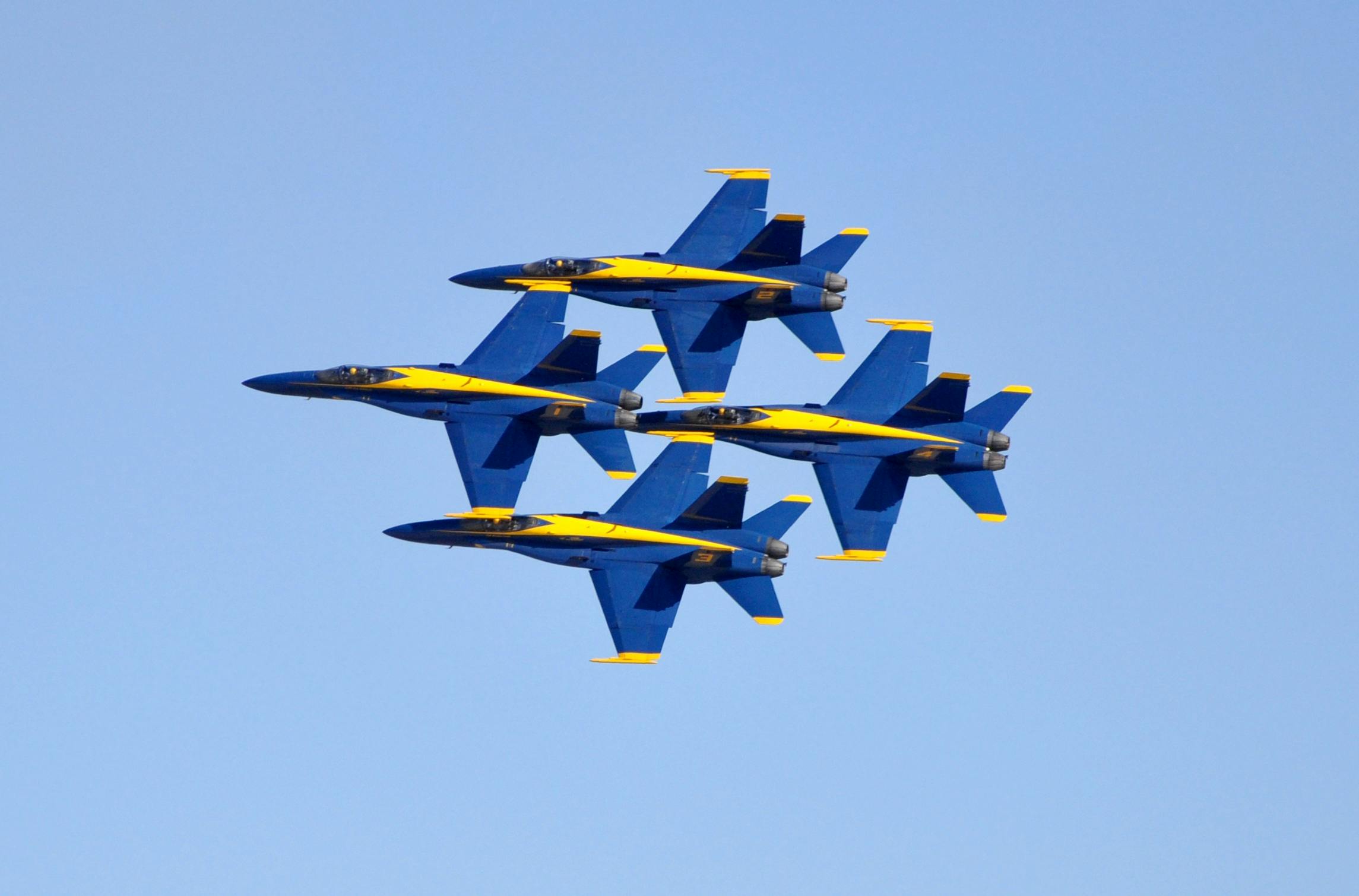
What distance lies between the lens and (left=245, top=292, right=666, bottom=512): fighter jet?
9919 centimetres

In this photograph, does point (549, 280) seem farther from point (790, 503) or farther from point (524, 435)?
point (790, 503)

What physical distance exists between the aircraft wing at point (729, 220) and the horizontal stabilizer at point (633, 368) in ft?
16.2

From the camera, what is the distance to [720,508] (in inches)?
3907

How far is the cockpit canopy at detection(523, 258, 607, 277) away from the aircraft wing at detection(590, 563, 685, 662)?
482 inches

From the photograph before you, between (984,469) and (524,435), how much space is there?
1814 centimetres

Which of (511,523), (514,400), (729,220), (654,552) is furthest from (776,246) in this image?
(511,523)

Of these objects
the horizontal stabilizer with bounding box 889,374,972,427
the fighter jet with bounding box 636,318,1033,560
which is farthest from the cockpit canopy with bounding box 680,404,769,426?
the horizontal stabilizer with bounding box 889,374,972,427

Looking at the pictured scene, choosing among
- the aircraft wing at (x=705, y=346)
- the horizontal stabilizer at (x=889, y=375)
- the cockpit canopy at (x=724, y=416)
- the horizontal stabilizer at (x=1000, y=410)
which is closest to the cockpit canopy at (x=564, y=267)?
the aircraft wing at (x=705, y=346)

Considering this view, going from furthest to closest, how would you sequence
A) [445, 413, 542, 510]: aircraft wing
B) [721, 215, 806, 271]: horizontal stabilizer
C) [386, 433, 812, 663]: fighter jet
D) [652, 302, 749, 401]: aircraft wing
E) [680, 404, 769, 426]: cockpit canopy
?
[721, 215, 806, 271]: horizontal stabilizer < [652, 302, 749, 401]: aircraft wing < [680, 404, 769, 426]: cockpit canopy < [445, 413, 542, 510]: aircraft wing < [386, 433, 812, 663]: fighter jet

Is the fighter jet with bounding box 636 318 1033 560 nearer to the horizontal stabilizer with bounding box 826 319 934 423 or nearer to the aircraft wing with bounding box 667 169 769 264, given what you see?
the horizontal stabilizer with bounding box 826 319 934 423

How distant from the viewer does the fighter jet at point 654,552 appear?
9875 centimetres

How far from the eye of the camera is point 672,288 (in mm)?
102000

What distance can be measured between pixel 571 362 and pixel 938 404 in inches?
573

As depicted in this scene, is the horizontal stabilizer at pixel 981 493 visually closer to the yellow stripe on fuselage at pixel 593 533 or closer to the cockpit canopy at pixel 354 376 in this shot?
the yellow stripe on fuselage at pixel 593 533
